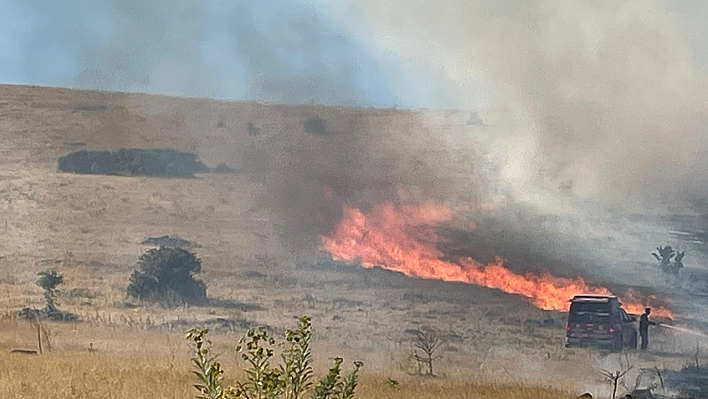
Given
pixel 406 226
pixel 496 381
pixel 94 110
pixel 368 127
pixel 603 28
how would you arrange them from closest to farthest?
pixel 496 381 < pixel 603 28 < pixel 406 226 < pixel 368 127 < pixel 94 110

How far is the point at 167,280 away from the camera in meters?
23.0

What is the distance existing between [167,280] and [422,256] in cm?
606

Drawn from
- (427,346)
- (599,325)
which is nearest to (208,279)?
(427,346)

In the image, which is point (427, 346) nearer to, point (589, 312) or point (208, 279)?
point (589, 312)

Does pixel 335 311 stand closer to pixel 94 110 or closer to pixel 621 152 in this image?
pixel 621 152

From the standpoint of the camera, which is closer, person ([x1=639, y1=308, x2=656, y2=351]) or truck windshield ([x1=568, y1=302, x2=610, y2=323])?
truck windshield ([x1=568, y1=302, x2=610, y2=323])

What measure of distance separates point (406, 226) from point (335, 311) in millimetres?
3136

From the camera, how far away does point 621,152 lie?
71.8 feet

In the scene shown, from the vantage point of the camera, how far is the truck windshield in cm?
1966

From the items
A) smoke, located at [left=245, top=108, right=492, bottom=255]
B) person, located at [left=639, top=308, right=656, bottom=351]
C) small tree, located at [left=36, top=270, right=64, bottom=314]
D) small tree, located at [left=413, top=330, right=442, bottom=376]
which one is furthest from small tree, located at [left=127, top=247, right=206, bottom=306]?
person, located at [left=639, top=308, right=656, bottom=351]

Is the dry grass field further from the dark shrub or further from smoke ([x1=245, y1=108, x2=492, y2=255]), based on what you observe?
the dark shrub

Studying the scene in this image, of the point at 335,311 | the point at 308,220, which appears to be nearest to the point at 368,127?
the point at 308,220

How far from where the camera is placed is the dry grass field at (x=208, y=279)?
18.9m

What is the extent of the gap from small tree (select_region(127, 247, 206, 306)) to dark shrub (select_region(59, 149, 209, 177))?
4285 mm
